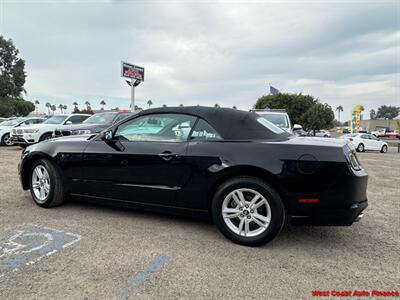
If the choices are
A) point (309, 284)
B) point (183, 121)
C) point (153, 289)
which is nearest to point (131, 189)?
point (183, 121)

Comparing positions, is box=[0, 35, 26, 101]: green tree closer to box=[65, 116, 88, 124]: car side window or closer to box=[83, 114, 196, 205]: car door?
box=[65, 116, 88, 124]: car side window

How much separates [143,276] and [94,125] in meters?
8.55

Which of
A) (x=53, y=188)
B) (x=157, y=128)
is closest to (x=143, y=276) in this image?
(x=157, y=128)

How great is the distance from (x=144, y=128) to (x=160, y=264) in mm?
1769

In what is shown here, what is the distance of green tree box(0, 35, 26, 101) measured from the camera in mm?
45562

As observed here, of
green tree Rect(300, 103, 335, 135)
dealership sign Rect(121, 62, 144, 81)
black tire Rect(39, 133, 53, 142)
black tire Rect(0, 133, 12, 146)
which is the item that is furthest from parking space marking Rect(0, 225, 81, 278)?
green tree Rect(300, 103, 335, 135)

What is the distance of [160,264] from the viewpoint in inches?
104

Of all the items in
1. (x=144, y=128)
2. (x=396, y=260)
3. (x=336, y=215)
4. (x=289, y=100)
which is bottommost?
(x=396, y=260)

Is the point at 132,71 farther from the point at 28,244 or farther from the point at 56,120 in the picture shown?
the point at 28,244

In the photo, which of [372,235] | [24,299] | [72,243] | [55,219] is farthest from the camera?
[55,219]

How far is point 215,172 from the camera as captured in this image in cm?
317

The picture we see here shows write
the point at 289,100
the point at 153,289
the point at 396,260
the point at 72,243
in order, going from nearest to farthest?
1. the point at 153,289
2. the point at 396,260
3. the point at 72,243
4. the point at 289,100

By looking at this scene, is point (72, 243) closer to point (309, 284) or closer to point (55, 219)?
point (55, 219)

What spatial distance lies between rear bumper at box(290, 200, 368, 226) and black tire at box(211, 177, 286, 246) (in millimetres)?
241
